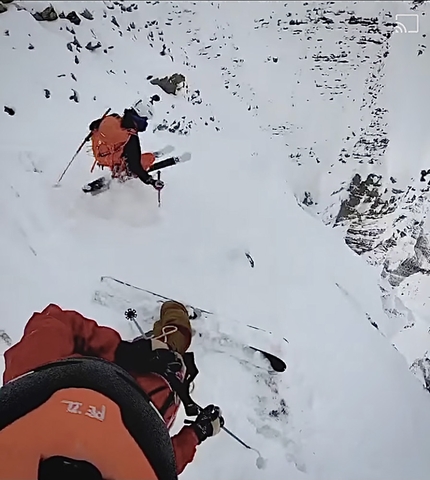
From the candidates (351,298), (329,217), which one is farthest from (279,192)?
(351,298)

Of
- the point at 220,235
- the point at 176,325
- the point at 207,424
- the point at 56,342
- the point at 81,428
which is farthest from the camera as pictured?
the point at 220,235

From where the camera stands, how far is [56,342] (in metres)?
0.61

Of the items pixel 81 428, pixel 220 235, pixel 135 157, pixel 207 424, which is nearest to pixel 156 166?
pixel 135 157

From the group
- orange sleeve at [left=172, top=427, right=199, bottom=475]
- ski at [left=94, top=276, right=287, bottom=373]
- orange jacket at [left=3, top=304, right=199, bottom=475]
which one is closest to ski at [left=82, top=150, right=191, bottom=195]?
ski at [left=94, top=276, right=287, bottom=373]

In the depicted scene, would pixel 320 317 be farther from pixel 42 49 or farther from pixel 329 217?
pixel 42 49

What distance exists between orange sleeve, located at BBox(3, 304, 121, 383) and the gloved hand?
6.8 inches

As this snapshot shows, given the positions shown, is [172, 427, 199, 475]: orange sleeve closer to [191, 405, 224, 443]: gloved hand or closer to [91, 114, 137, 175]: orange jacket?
[191, 405, 224, 443]: gloved hand

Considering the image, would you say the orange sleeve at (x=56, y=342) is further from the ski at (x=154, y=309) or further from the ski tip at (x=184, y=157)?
the ski tip at (x=184, y=157)

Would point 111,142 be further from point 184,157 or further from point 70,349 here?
point 70,349

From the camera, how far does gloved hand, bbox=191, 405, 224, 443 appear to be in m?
0.76

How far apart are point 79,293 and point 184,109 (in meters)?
0.45

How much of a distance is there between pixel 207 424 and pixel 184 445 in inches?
4.0

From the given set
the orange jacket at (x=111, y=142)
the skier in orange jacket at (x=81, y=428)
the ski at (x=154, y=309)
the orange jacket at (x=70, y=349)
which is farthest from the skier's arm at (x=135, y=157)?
the skier in orange jacket at (x=81, y=428)

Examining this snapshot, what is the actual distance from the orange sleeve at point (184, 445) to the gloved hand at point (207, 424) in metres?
0.02
